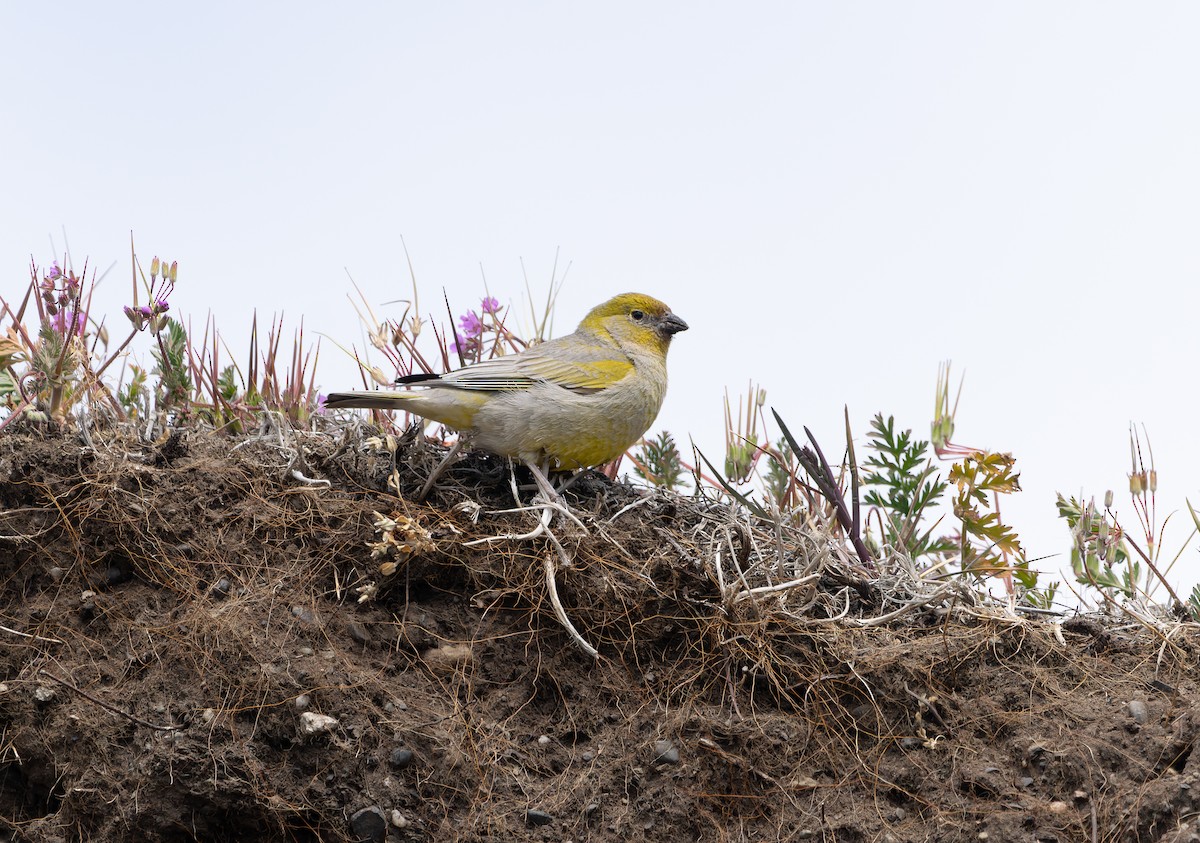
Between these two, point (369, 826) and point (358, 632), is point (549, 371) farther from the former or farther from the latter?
point (369, 826)

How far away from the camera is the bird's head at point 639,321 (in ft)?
20.3

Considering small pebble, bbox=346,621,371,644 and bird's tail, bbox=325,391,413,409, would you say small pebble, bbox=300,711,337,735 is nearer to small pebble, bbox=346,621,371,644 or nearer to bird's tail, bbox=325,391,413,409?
small pebble, bbox=346,621,371,644

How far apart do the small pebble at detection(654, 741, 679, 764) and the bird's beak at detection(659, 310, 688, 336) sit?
8.38 ft

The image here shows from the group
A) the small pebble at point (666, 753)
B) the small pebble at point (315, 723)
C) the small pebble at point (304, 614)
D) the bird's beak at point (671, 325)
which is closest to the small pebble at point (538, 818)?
the small pebble at point (666, 753)

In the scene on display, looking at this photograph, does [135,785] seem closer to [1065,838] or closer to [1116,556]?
[1065,838]

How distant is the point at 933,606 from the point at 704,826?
1539mm

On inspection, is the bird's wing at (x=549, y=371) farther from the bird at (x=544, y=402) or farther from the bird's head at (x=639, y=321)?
the bird's head at (x=639, y=321)

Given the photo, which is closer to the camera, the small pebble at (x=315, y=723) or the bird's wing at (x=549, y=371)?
the small pebble at (x=315, y=723)

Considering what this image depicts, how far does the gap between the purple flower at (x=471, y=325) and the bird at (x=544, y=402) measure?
734 mm

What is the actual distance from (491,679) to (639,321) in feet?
7.81

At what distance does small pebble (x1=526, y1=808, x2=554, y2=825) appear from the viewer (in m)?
4.14

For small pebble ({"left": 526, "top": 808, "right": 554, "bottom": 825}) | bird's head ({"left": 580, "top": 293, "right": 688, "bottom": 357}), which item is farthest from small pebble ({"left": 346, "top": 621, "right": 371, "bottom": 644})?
bird's head ({"left": 580, "top": 293, "right": 688, "bottom": 357})

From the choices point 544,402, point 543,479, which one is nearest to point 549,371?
point 544,402

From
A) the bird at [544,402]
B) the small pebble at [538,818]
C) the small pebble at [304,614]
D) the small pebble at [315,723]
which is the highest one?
the bird at [544,402]
